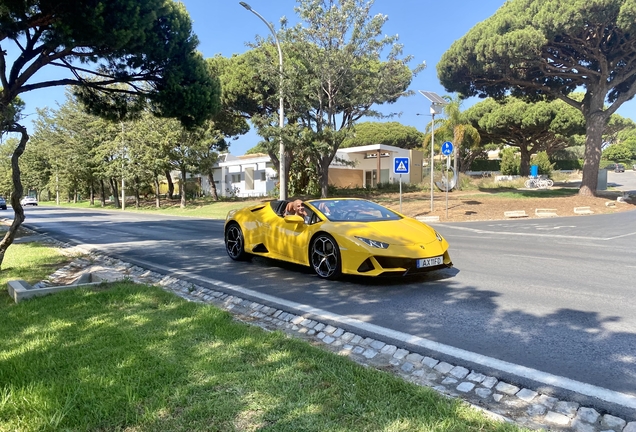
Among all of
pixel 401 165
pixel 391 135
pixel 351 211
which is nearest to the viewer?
pixel 351 211

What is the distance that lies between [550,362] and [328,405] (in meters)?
1.95

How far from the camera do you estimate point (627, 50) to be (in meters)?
20.8

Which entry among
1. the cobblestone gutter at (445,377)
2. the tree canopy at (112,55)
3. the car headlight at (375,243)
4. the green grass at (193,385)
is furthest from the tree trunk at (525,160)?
the green grass at (193,385)

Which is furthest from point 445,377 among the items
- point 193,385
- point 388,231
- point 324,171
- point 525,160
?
point 525,160

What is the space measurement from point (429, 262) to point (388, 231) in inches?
28.5

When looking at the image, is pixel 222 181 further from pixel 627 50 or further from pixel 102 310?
pixel 102 310

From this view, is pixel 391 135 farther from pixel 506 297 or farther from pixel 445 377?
pixel 445 377

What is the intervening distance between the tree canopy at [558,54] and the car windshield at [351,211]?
655 inches

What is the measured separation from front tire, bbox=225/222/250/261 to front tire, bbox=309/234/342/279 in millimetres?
2048

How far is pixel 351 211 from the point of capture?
7.12 metres

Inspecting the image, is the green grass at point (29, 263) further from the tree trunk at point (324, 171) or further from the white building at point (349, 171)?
the white building at point (349, 171)

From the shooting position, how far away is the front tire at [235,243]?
8266mm

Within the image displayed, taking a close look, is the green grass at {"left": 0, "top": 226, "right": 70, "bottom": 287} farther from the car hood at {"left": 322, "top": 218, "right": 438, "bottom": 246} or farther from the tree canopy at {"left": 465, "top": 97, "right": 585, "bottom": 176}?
the tree canopy at {"left": 465, "top": 97, "right": 585, "bottom": 176}

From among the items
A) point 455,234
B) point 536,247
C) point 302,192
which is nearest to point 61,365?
point 536,247
